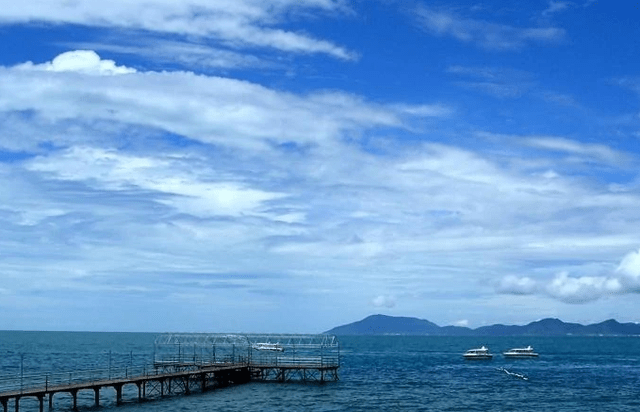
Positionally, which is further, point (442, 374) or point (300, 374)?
point (442, 374)

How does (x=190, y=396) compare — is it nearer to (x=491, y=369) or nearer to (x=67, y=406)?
(x=67, y=406)

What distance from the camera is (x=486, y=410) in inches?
2901

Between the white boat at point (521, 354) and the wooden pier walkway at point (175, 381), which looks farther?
the white boat at point (521, 354)

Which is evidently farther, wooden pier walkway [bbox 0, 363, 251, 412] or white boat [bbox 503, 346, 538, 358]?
white boat [bbox 503, 346, 538, 358]

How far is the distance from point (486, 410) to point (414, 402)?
7.97 metres

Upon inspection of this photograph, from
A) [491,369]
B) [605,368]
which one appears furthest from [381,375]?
[605,368]

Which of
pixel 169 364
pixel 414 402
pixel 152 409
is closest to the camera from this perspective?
pixel 152 409

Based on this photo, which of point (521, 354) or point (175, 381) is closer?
point (175, 381)

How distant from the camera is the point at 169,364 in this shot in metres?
96.1

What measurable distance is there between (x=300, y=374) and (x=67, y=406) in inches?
1486

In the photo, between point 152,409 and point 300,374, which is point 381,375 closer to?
point 300,374

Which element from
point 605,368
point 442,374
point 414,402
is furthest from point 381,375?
point 605,368

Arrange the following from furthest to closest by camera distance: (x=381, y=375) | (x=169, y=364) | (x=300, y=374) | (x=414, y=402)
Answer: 1. (x=381, y=375)
2. (x=300, y=374)
3. (x=169, y=364)
4. (x=414, y=402)

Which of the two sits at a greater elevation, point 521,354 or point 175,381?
point 175,381
